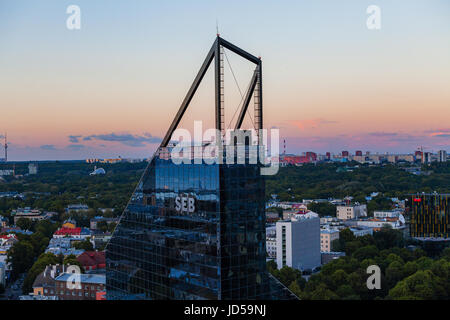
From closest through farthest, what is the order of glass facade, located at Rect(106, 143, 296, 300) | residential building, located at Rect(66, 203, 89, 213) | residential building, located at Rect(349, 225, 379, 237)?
glass facade, located at Rect(106, 143, 296, 300) < residential building, located at Rect(349, 225, 379, 237) < residential building, located at Rect(66, 203, 89, 213)

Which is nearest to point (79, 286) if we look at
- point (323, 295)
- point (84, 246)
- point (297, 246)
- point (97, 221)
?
point (323, 295)

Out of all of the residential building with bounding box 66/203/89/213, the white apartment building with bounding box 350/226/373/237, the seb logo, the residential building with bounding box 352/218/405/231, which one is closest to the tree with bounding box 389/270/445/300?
the seb logo

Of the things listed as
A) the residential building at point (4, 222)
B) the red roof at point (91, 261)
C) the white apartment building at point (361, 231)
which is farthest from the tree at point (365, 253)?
the residential building at point (4, 222)

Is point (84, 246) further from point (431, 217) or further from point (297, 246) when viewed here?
point (431, 217)

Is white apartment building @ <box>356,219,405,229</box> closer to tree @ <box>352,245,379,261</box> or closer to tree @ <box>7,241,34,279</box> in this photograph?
tree @ <box>352,245,379,261</box>

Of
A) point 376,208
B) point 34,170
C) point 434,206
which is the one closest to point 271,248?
point 434,206

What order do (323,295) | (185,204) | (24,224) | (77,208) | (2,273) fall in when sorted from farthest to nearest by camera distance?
(77,208) < (24,224) < (2,273) < (323,295) < (185,204)
